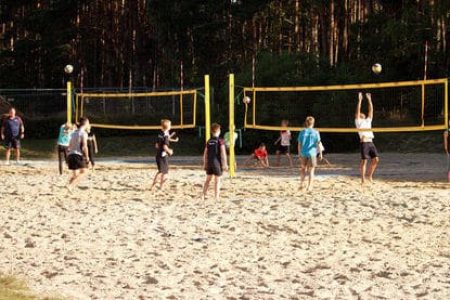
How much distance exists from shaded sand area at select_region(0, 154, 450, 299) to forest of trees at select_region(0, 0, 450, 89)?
1558 centimetres

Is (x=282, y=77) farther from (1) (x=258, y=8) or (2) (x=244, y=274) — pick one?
(2) (x=244, y=274)

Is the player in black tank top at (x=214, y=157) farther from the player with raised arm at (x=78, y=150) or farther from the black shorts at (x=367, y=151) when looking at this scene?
the black shorts at (x=367, y=151)

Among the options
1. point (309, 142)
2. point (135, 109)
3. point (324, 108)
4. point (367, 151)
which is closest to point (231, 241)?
point (309, 142)

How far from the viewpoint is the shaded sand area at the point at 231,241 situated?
25.0ft

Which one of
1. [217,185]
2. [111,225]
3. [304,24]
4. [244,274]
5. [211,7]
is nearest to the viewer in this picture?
[244,274]

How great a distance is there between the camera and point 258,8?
3612cm

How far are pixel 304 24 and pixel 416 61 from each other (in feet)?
46.9

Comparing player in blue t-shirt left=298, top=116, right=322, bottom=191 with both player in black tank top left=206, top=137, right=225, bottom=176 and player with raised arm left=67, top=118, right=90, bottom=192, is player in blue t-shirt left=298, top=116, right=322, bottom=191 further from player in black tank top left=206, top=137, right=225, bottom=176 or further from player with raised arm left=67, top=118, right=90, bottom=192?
player with raised arm left=67, top=118, right=90, bottom=192

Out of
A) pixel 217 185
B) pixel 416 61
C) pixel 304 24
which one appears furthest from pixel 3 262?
pixel 304 24

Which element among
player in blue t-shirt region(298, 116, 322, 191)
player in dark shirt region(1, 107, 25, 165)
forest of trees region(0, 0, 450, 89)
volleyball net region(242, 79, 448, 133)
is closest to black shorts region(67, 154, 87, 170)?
player in blue t-shirt region(298, 116, 322, 191)

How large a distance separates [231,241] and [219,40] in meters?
30.7

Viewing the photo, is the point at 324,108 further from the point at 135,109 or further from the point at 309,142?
the point at 309,142

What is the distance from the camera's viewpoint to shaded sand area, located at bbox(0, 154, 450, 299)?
7605 millimetres

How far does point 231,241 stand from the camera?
9539mm
